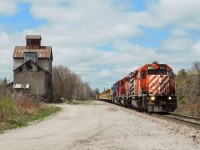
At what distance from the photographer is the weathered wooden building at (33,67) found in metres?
71.1

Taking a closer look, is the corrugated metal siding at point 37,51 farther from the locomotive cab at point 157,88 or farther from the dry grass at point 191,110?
the locomotive cab at point 157,88

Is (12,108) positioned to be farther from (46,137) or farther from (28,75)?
(28,75)

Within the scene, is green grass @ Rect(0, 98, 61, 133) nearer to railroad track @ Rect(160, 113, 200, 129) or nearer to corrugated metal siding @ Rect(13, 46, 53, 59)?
railroad track @ Rect(160, 113, 200, 129)

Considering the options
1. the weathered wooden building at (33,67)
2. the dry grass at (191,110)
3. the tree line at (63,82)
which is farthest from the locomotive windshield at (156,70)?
the tree line at (63,82)

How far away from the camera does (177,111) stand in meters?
34.8

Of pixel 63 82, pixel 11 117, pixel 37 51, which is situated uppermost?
pixel 37 51

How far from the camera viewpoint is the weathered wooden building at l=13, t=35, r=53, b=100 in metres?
71.1

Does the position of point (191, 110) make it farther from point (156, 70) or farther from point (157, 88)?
point (156, 70)

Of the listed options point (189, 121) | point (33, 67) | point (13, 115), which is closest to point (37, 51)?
point (33, 67)

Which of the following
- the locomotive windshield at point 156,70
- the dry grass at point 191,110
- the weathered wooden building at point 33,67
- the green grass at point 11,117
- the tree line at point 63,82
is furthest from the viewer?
the tree line at point 63,82

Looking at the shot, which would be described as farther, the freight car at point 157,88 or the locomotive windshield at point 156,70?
the locomotive windshield at point 156,70

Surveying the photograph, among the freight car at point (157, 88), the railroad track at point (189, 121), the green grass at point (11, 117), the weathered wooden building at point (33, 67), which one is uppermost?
the weathered wooden building at point (33, 67)

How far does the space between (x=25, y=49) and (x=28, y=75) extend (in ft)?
26.5

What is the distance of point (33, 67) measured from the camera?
237ft
